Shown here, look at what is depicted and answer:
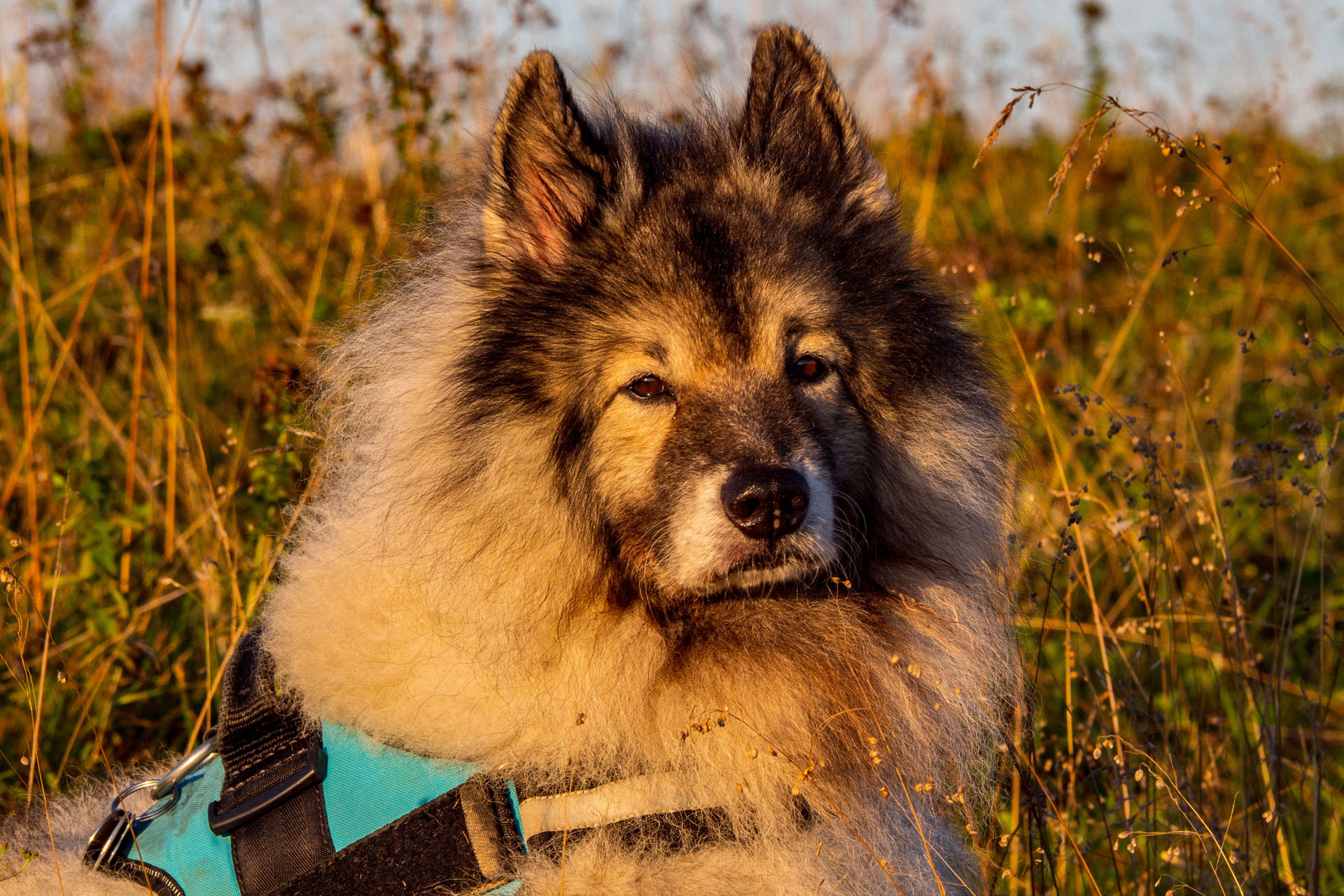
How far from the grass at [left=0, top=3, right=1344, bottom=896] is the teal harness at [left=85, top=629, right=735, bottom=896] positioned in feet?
1.24

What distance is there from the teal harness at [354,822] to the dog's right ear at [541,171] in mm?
1159

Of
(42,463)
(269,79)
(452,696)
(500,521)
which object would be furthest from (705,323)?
(269,79)

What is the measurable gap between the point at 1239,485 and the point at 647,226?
336 cm

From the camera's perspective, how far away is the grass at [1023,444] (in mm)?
2891

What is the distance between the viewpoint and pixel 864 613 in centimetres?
251

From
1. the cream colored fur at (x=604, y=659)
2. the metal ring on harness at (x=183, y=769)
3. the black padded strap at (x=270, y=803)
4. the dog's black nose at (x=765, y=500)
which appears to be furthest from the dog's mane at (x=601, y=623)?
the dog's black nose at (x=765, y=500)

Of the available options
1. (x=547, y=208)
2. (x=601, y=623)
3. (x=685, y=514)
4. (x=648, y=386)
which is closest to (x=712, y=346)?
(x=648, y=386)

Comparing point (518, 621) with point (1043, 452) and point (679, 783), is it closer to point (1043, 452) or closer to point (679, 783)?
point (679, 783)

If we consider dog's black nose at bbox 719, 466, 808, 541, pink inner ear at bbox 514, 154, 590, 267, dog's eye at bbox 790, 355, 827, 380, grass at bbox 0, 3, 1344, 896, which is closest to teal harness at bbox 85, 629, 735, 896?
grass at bbox 0, 3, 1344, 896

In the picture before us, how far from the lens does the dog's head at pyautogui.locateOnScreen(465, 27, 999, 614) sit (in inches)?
91.8

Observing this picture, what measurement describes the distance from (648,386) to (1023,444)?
106 cm

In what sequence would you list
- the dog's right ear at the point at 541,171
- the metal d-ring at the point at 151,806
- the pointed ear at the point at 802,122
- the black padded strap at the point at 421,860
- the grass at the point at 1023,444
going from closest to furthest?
the black padded strap at the point at 421,860 < the metal d-ring at the point at 151,806 < the dog's right ear at the point at 541,171 < the pointed ear at the point at 802,122 < the grass at the point at 1023,444

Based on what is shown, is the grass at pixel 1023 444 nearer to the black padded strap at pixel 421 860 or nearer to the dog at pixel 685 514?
the dog at pixel 685 514

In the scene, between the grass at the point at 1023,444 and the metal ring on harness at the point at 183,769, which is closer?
the metal ring on harness at the point at 183,769
